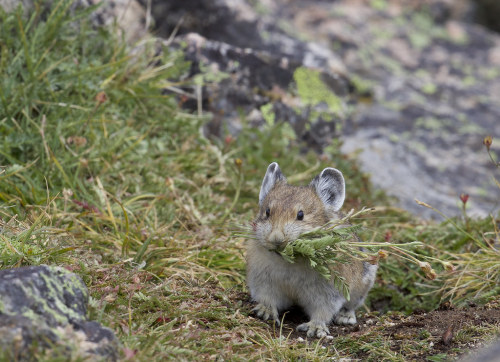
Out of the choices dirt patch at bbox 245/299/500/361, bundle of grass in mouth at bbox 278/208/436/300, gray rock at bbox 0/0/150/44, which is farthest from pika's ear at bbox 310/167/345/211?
gray rock at bbox 0/0/150/44

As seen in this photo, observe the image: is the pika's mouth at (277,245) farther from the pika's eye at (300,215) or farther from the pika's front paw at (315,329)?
the pika's front paw at (315,329)

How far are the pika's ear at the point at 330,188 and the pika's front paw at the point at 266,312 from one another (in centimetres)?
120

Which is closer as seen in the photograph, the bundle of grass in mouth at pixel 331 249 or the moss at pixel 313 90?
the bundle of grass in mouth at pixel 331 249

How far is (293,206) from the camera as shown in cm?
549

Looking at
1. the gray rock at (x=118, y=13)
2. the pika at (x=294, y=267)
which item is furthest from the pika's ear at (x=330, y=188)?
the gray rock at (x=118, y=13)

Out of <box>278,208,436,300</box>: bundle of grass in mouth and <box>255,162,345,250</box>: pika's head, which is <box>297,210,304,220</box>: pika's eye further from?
<box>278,208,436,300</box>: bundle of grass in mouth

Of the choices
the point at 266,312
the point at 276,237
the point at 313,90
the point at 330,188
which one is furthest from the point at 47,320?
the point at 313,90

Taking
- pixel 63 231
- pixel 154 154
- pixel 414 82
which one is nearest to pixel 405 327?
pixel 63 231

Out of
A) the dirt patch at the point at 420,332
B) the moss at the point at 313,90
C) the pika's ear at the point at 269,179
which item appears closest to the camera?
the dirt patch at the point at 420,332

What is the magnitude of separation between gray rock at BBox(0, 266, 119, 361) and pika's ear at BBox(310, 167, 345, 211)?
9.07 ft

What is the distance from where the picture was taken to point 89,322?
3.88m

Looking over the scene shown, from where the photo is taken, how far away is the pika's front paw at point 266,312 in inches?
217

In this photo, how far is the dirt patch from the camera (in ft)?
15.9

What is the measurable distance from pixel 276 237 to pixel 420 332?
1.55m
